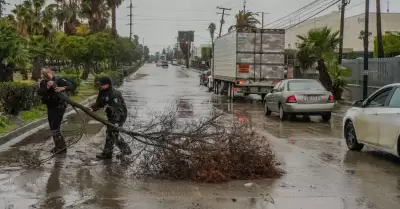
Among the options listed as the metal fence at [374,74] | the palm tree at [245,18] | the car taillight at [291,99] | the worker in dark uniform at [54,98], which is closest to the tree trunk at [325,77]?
the metal fence at [374,74]

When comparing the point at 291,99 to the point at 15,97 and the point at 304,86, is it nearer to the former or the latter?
the point at 304,86

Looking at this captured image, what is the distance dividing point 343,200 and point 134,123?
402 cm

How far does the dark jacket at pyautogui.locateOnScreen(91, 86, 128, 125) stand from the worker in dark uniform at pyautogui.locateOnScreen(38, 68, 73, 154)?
808 millimetres

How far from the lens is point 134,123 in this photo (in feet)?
32.3

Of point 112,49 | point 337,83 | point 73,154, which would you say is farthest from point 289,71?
point 73,154

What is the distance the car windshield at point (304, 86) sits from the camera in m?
19.2

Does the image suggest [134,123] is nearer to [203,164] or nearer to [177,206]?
[203,164]

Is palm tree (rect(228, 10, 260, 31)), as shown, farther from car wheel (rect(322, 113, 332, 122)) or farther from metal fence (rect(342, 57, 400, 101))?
car wheel (rect(322, 113, 332, 122))

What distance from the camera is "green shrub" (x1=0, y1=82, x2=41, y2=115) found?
1584cm

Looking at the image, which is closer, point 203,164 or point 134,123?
point 203,164

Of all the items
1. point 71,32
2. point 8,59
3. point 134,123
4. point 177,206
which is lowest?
point 177,206

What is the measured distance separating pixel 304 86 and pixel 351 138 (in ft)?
24.7

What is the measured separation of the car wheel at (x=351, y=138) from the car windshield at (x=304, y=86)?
6983mm

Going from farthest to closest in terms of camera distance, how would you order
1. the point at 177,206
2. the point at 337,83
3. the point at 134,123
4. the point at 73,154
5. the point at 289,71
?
the point at 289,71, the point at 337,83, the point at 73,154, the point at 134,123, the point at 177,206
